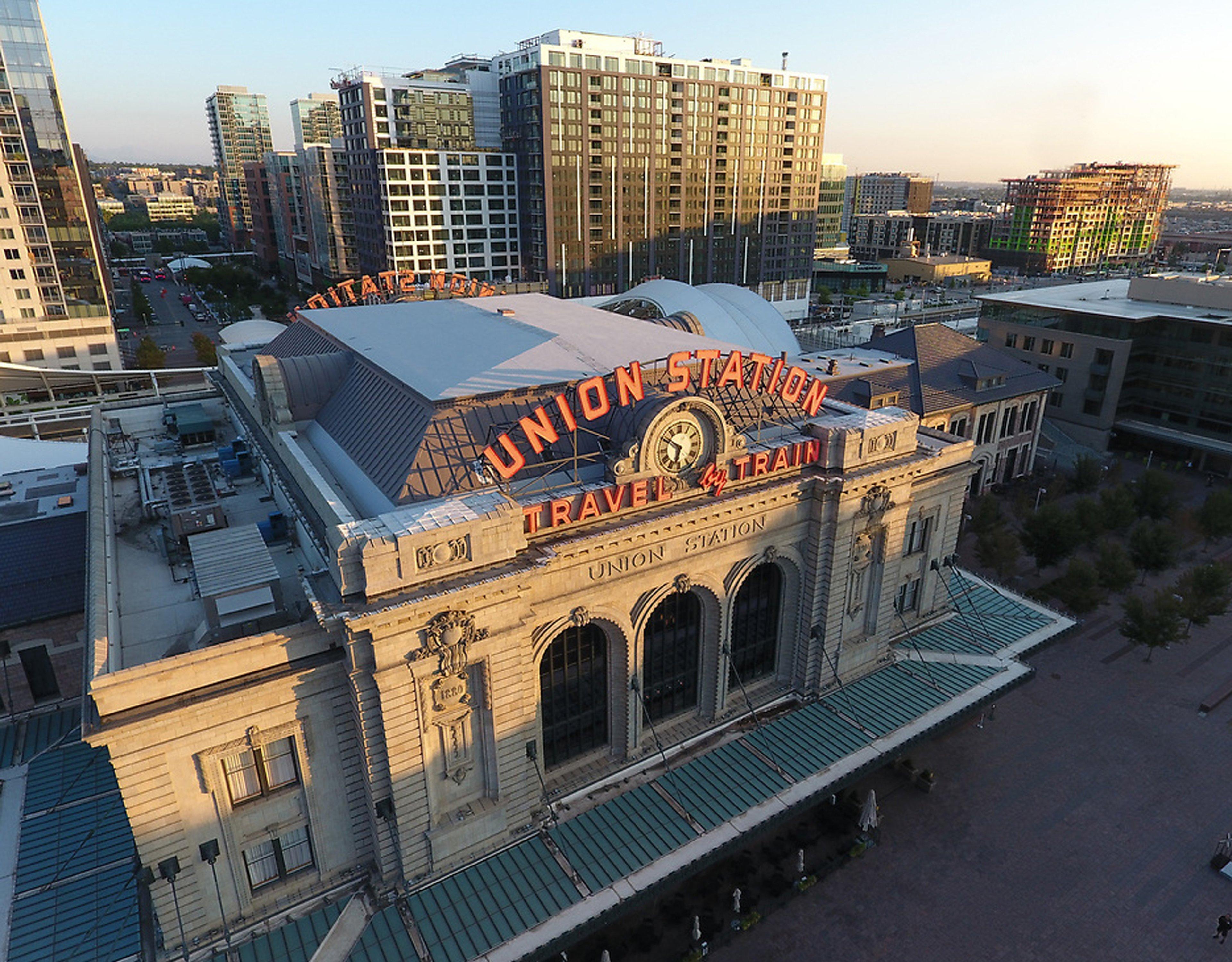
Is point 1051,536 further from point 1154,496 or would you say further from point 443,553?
point 443,553

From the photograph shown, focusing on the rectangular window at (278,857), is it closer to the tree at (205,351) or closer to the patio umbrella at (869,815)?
the patio umbrella at (869,815)

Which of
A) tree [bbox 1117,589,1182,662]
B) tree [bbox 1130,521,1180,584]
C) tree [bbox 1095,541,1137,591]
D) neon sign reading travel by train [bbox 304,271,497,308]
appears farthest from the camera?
neon sign reading travel by train [bbox 304,271,497,308]

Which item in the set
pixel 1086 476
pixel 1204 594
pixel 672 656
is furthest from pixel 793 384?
pixel 1086 476

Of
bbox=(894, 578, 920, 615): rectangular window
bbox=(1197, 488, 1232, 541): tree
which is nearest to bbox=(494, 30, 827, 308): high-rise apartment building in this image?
bbox=(1197, 488, 1232, 541): tree

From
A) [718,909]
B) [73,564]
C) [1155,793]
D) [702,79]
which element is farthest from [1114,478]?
[702,79]

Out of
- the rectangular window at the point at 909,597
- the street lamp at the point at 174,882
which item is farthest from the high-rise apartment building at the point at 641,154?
the street lamp at the point at 174,882

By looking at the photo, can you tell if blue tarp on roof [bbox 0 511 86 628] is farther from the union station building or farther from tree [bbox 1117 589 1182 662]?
tree [bbox 1117 589 1182 662]
